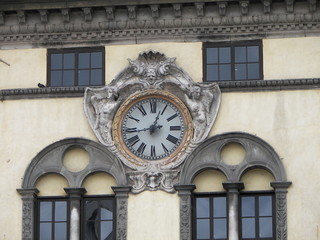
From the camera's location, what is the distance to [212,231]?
3769cm

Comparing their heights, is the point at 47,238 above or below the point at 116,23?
below

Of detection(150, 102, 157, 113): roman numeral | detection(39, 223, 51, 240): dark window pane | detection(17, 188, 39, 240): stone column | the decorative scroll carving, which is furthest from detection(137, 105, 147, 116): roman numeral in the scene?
detection(39, 223, 51, 240): dark window pane

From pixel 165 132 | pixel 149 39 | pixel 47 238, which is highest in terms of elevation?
pixel 149 39

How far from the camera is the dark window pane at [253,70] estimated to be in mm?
38344

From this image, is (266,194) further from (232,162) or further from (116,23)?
(116,23)

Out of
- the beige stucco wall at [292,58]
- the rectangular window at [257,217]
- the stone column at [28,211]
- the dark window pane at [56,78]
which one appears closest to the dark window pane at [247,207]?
the rectangular window at [257,217]

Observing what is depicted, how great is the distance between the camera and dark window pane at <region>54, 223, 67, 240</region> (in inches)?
1502

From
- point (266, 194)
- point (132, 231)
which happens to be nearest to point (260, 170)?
point (266, 194)

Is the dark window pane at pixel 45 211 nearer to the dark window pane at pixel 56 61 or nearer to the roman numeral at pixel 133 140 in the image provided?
the roman numeral at pixel 133 140

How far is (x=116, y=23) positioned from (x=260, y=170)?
17.0 feet

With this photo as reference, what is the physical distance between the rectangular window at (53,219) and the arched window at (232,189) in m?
2.90

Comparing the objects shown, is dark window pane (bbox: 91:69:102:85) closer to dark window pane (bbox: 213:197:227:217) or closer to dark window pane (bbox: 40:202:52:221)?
dark window pane (bbox: 40:202:52:221)

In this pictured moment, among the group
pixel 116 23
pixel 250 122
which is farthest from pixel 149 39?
pixel 250 122

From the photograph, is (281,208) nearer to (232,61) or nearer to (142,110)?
(232,61)
